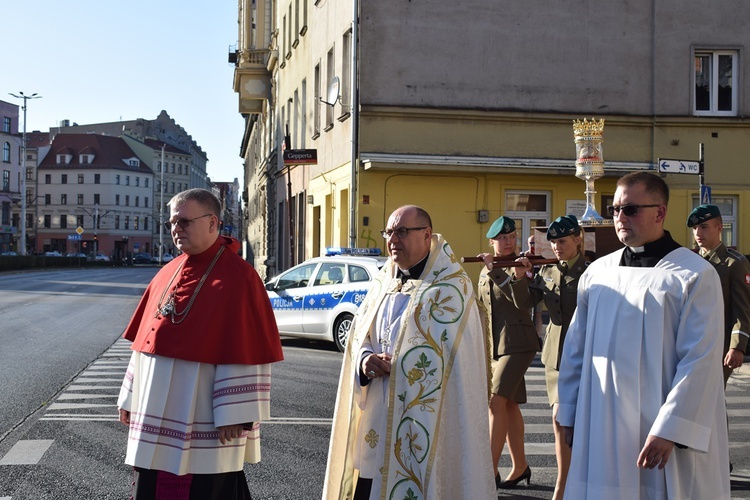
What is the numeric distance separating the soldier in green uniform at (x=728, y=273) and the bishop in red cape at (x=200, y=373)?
13.5 ft

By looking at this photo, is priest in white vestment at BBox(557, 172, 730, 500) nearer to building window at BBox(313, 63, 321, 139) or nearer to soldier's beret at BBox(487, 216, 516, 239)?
soldier's beret at BBox(487, 216, 516, 239)

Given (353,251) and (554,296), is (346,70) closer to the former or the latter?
(353,251)

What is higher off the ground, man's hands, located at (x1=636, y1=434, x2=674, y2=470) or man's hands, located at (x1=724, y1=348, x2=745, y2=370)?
man's hands, located at (x1=724, y1=348, x2=745, y2=370)

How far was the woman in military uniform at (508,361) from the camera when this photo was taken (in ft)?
21.4

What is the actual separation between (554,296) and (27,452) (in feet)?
Answer: 14.3

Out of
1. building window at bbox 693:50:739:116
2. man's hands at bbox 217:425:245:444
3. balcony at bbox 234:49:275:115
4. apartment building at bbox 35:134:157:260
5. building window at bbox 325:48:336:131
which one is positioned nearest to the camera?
man's hands at bbox 217:425:245:444

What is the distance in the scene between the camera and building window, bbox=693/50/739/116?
70.5 ft

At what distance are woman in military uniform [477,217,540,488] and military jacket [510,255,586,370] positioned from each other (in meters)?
0.12

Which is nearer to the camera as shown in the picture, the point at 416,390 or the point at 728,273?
the point at 416,390

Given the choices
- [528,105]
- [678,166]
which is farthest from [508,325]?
[528,105]

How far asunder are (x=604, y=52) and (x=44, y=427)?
651 inches

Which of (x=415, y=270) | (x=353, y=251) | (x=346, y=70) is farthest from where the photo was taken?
(x=346, y=70)

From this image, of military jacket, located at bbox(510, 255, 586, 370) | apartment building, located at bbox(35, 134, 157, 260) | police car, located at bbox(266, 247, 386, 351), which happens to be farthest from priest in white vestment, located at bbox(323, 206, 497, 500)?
apartment building, located at bbox(35, 134, 157, 260)

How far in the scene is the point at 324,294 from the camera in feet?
50.3
